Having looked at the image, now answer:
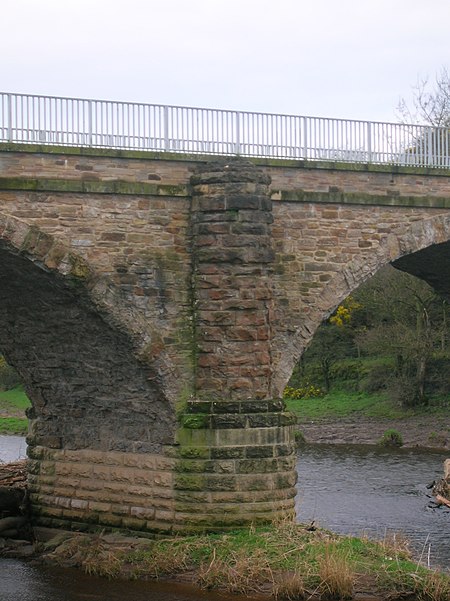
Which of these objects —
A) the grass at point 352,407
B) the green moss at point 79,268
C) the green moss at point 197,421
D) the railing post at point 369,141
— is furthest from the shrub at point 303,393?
the green moss at point 79,268

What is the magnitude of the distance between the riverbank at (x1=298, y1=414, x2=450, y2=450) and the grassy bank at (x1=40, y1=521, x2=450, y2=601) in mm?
15865

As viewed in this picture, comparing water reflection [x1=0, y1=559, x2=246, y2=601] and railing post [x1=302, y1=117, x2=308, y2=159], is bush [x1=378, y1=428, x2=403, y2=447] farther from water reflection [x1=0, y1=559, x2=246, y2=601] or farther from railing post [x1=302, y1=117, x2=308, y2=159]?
water reflection [x1=0, y1=559, x2=246, y2=601]

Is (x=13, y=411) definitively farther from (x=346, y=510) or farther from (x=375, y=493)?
(x=346, y=510)

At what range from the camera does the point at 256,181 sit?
19.3 m

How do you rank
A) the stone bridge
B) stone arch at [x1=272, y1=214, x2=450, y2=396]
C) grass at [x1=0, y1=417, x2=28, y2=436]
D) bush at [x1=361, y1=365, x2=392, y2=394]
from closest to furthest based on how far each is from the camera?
the stone bridge < stone arch at [x1=272, y1=214, x2=450, y2=396] < grass at [x1=0, y1=417, x2=28, y2=436] < bush at [x1=361, y1=365, x2=392, y2=394]

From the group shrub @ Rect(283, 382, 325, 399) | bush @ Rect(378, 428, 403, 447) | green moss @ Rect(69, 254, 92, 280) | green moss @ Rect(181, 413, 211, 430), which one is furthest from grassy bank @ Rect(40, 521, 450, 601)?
shrub @ Rect(283, 382, 325, 399)

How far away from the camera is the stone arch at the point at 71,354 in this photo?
18.1 metres

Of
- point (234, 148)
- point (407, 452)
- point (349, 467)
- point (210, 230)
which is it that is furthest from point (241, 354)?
point (407, 452)

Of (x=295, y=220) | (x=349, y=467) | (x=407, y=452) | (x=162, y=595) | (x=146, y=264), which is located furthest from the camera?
(x=407, y=452)

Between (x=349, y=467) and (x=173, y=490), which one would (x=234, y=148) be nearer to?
(x=173, y=490)

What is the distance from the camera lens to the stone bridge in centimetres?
1847

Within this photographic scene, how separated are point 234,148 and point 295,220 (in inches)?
62.0

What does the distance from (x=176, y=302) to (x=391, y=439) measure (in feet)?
54.7

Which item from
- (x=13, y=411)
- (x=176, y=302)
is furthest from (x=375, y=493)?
(x=13, y=411)
